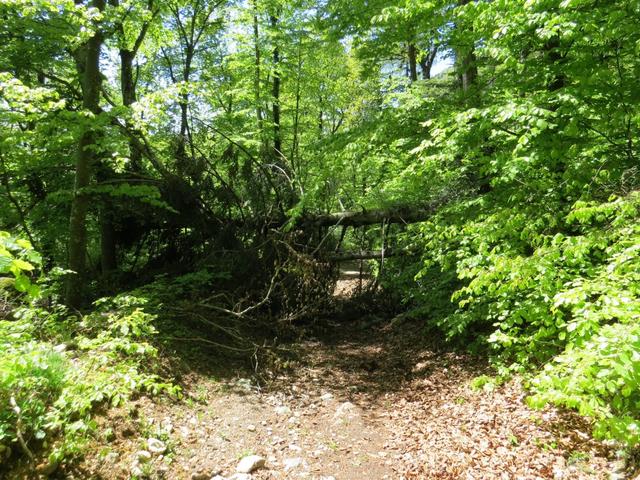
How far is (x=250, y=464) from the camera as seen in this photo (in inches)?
171

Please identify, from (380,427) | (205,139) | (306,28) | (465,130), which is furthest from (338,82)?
(380,427)

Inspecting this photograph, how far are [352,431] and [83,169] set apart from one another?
6280 millimetres

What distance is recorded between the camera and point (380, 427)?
5371 mm

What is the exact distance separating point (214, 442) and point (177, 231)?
240 inches

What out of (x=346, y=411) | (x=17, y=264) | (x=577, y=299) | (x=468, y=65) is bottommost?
(x=346, y=411)

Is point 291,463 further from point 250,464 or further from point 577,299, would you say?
point 577,299

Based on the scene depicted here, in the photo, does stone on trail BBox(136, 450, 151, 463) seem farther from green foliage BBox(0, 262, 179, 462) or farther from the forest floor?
green foliage BBox(0, 262, 179, 462)

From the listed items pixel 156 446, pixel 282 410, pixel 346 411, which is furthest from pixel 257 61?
pixel 156 446

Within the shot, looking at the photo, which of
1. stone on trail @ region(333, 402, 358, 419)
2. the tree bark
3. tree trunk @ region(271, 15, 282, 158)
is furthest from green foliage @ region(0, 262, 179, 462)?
tree trunk @ region(271, 15, 282, 158)

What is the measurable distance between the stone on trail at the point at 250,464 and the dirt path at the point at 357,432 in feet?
0.18

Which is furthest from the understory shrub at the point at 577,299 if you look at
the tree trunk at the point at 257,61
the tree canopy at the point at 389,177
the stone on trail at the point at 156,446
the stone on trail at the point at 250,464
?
the tree trunk at the point at 257,61

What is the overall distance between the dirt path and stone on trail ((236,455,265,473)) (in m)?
0.06

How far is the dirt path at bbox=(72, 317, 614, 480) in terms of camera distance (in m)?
3.91

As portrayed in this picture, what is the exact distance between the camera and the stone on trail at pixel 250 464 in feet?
14.1
